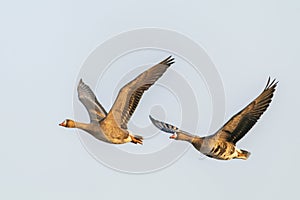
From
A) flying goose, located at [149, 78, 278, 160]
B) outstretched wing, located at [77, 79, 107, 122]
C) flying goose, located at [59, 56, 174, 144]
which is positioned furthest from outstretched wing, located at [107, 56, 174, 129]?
flying goose, located at [149, 78, 278, 160]

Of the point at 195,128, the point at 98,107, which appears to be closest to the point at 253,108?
the point at 195,128

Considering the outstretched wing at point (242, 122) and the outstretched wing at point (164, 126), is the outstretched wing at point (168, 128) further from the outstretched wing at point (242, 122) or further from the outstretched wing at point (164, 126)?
the outstretched wing at point (242, 122)

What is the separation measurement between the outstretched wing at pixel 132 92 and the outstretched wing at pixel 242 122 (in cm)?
202

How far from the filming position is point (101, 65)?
18.6 metres

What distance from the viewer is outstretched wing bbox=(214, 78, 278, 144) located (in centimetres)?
1686

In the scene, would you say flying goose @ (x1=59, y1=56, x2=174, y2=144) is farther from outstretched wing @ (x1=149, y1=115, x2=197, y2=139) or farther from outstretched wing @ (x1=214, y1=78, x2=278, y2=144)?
outstretched wing @ (x1=214, y1=78, x2=278, y2=144)

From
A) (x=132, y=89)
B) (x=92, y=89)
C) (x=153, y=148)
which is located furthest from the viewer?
(x=153, y=148)

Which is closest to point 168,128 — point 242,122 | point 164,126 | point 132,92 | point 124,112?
point 164,126

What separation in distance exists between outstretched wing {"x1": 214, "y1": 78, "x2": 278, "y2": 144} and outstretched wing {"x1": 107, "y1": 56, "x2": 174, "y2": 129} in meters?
2.02

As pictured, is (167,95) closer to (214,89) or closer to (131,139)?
(214,89)

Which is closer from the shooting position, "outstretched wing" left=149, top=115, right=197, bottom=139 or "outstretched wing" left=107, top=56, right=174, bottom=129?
"outstretched wing" left=107, top=56, right=174, bottom=129

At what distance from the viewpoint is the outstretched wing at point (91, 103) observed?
1727cm

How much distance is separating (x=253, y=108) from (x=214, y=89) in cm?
239

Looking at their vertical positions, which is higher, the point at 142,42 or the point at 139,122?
the point at 142,42
